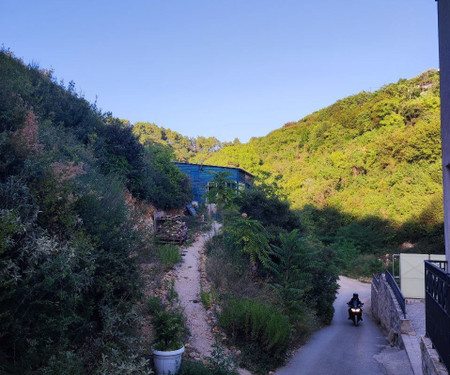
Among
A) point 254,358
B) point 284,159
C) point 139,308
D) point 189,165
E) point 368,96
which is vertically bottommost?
point 254,358

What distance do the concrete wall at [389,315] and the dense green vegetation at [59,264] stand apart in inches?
329

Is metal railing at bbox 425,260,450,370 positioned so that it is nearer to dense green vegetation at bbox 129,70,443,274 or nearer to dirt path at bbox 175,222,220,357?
dirt path at bbox 175,222,220,357

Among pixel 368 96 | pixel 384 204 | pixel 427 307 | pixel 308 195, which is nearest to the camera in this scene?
pixel 427 307

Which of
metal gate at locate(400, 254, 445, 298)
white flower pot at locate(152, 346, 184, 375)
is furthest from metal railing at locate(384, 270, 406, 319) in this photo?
white flower pot at locate(152, 346, 184, 375)

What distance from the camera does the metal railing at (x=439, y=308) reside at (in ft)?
15.8

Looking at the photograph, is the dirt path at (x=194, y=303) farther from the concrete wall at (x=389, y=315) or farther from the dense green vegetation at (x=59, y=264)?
the concrete wall at (x=389, y=315)

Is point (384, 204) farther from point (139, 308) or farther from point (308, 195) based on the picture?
point (139, 308)

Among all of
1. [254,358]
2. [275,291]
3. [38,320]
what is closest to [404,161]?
[275,291]

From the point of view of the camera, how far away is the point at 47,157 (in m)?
6.52

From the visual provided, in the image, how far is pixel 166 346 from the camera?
7.12 m

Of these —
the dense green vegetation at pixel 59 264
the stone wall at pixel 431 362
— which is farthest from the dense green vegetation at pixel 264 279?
the stone wall at pixel 431 362

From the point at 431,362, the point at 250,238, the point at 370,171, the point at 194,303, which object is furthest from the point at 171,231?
the point at 370,171

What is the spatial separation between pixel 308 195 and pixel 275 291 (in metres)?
26.4

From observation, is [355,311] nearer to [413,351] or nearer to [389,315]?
[389,315]
